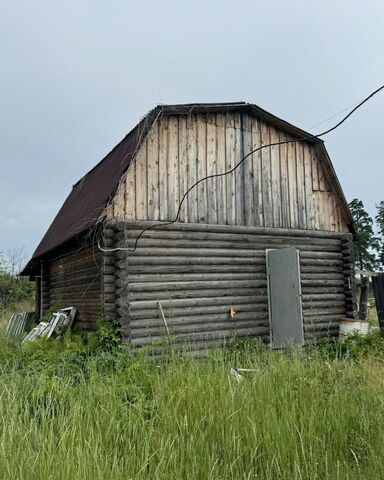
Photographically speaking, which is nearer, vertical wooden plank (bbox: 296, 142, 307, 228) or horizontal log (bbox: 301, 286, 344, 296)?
horizontal log (bbox: 301, 286, 344, 296)

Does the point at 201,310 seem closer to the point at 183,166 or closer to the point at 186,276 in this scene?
the point at 186,276

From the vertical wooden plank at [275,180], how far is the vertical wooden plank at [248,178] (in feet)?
2.03

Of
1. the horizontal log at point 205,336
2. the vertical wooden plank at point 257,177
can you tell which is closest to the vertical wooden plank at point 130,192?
the horizontal log at point 205,336

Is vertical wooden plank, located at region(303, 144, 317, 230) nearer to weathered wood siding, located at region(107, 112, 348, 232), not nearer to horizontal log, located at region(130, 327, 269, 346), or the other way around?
weathered wood siding, located at region(107, 112, 348, 232)

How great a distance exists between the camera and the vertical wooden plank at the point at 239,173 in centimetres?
1045

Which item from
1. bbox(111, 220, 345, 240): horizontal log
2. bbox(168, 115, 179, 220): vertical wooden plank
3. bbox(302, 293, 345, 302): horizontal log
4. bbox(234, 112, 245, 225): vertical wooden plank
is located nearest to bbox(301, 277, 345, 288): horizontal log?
bbox(302, 293, 345, 302): horizontal log

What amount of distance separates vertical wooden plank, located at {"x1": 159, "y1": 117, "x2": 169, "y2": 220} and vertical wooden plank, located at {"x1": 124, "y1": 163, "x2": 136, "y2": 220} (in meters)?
0.61

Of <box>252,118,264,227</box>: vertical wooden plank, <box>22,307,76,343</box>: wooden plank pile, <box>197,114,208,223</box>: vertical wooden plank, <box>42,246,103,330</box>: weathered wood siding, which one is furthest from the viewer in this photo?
<box>252,118,264,227</box>: vertical wooden plank

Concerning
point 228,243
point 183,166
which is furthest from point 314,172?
point 183,166

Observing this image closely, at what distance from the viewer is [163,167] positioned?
9602 mm

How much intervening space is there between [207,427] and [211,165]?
7113 millimetres

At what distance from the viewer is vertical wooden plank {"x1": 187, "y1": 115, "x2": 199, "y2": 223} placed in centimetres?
983

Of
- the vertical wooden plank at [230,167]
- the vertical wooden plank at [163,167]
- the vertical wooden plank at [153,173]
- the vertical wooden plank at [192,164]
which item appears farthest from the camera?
the vertical wooden plank at [230,167]

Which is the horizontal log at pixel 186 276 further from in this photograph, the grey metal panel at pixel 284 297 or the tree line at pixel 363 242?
the tree line at pixel 363 242
